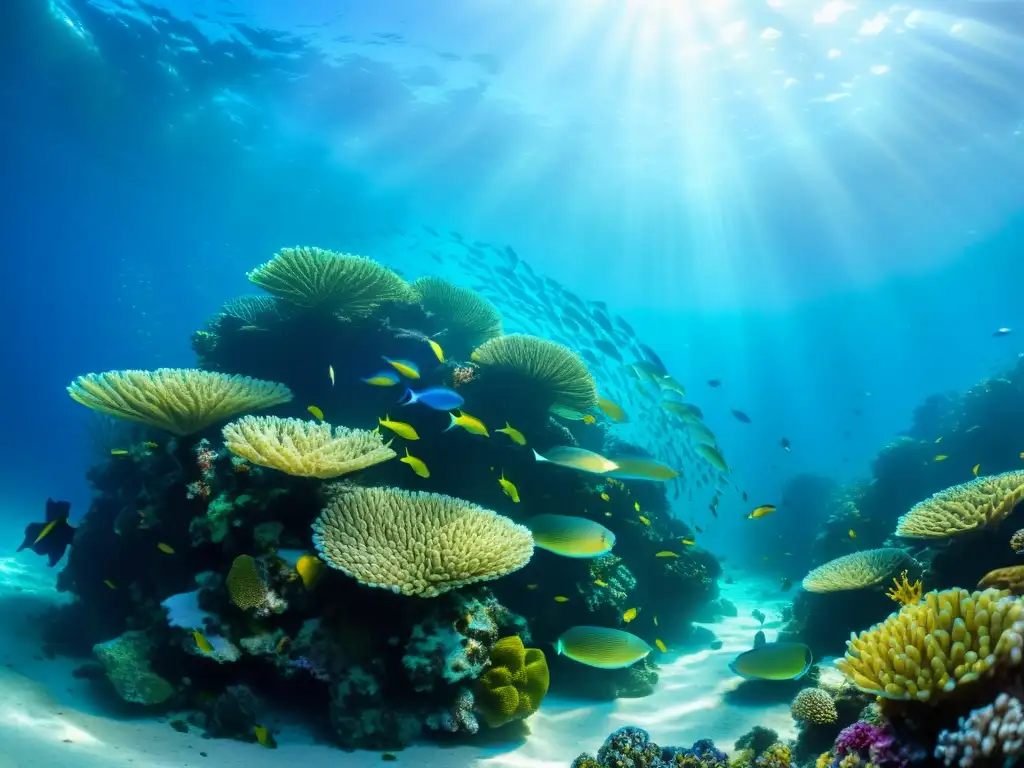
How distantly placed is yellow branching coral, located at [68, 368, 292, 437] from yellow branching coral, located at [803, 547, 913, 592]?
284 inches

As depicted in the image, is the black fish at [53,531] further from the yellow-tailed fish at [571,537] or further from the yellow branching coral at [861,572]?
the yellow branching coral at [861,572]

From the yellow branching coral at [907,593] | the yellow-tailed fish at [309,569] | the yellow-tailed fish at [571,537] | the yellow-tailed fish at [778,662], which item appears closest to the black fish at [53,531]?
the yellow-tailed fish at [309,569]

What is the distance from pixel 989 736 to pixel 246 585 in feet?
15.6

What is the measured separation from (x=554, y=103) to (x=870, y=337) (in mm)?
55849

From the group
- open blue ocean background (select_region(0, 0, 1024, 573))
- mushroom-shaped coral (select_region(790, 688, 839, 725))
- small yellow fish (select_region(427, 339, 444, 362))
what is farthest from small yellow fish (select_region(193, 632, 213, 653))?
open blue ocean background (select_region(0, 0, 1024, 573))

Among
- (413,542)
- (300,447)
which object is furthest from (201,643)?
(413,542)

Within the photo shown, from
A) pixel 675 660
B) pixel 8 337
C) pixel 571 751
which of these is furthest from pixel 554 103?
pixel 8 337

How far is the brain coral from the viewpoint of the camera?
163 inches

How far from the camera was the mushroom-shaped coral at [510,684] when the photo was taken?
186 inches

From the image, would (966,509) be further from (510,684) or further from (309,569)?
(309,569)

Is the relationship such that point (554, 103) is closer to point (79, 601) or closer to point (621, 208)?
point (621, 208)

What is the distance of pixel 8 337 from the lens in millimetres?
108000

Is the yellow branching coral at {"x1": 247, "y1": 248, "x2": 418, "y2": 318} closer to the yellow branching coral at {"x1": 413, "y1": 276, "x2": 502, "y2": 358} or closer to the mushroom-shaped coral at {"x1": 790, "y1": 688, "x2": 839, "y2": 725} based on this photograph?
the yellow branching coral at {"x1": 413, "y1": 276, "x2": 502, "y2": 358}

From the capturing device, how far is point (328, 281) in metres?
7.12
